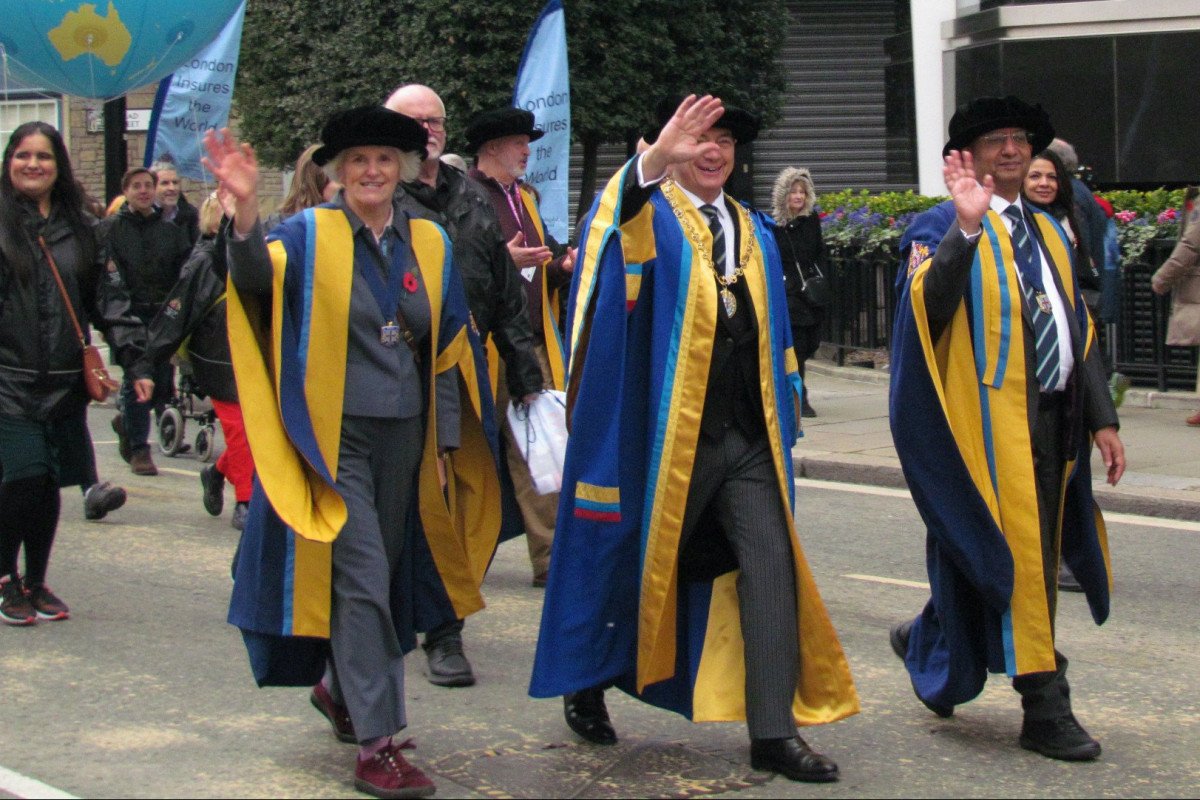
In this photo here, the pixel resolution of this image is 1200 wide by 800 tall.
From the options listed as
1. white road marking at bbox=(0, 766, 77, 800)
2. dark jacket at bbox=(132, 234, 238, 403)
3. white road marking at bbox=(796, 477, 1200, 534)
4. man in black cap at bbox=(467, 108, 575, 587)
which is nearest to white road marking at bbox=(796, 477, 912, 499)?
white road marking at bbox=(796, 477, 1200, 534)

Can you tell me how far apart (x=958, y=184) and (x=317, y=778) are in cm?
230

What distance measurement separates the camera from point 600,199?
4.59m

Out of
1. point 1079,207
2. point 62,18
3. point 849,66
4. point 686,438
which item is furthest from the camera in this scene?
point 849,66

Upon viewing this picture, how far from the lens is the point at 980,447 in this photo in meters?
4.78

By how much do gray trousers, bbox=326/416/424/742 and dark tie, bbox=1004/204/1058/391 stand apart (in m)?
1.70

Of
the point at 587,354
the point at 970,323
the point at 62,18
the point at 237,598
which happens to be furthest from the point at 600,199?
the point at 62,18

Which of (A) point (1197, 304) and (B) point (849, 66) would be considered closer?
(A) point (1197, 304)

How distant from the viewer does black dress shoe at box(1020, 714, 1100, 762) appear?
4766mm

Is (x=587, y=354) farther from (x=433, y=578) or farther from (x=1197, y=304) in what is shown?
(x=1197, y=304)

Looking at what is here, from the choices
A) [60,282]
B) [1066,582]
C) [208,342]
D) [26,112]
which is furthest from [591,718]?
[26,112]

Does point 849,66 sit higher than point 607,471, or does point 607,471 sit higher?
point 849,66

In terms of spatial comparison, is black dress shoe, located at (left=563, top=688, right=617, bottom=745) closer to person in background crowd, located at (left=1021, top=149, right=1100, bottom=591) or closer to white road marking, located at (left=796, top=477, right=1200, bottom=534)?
person in background crowd, located at (left=1021, top=149, right=1100, bottom=591)

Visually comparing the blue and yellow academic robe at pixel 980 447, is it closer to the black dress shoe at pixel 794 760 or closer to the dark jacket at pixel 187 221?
the black dress shoe at pixel 794 760

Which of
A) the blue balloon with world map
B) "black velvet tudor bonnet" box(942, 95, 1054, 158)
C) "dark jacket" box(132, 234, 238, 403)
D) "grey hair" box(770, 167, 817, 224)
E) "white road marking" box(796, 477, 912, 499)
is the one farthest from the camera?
"grey hair" box(770, 167, 817, 224)
